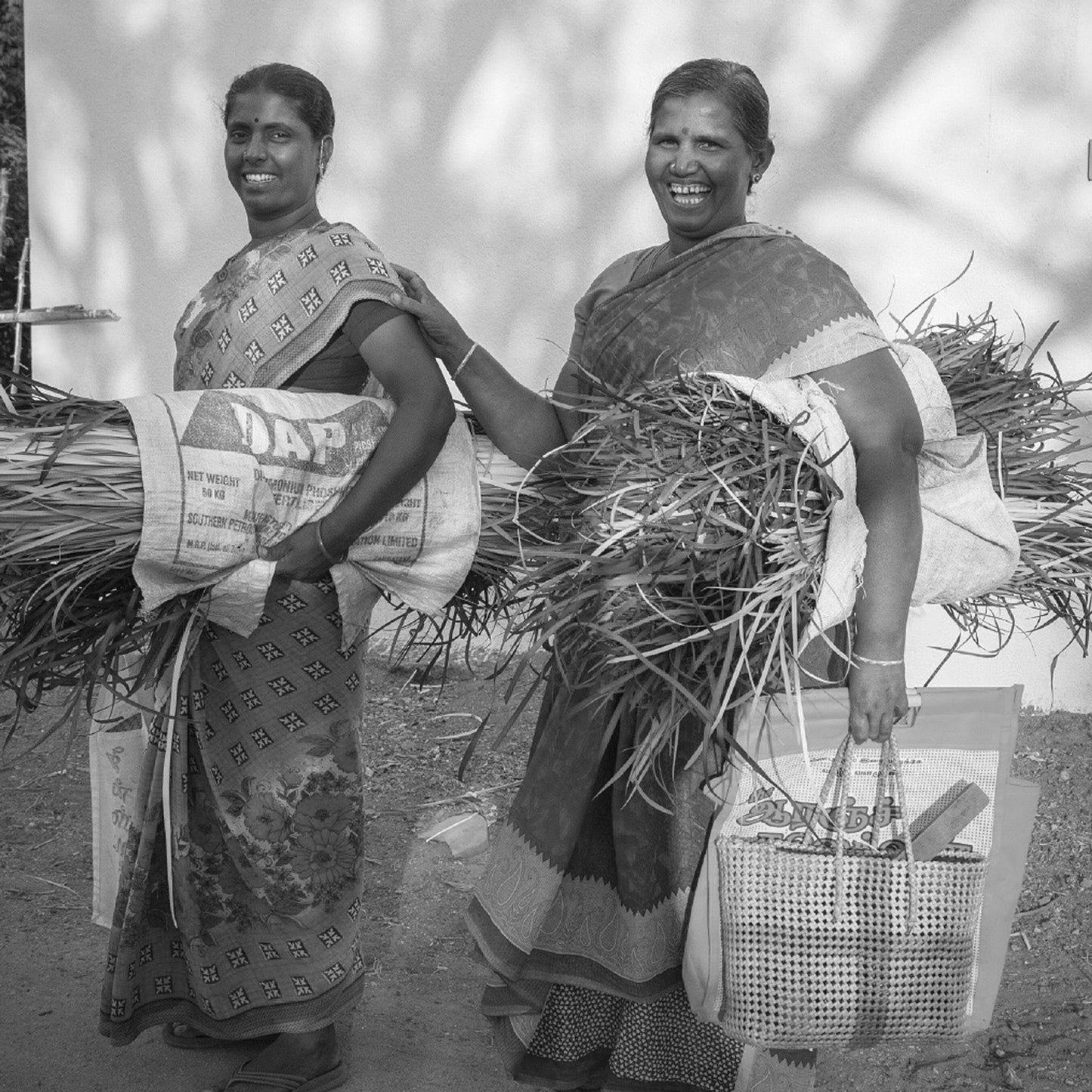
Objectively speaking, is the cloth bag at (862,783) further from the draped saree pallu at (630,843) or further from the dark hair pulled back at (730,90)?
the dark hair pulled back at (730,90)

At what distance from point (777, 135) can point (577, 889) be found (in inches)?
119

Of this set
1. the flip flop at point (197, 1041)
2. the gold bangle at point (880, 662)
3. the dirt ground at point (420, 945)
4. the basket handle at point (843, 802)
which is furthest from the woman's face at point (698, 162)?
the flip flop at point (197, 1041)

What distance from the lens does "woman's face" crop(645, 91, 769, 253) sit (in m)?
2.38

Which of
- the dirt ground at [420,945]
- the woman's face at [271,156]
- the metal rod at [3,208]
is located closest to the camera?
the woman's face at [271,156]

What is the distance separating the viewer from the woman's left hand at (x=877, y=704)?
222cm

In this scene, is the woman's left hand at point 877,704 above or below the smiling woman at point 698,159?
below

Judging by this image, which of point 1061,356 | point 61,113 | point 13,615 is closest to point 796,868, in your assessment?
point 13,615

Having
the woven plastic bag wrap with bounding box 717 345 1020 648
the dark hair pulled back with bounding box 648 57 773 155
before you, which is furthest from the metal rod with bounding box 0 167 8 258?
the woven plastic bag wrap with bounding box 717 345 1020 648

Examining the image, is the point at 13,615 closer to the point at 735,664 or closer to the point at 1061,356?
the point at 735,664

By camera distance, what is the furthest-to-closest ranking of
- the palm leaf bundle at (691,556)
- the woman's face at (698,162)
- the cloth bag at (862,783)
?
the woman's face at (698,162) → the cloth bag at (862,783) → the palm leaf bundle at (691,556)

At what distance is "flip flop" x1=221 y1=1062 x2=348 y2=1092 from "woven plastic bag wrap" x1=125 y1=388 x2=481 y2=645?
0.94m

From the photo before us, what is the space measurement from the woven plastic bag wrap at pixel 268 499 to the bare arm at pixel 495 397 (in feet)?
0.22

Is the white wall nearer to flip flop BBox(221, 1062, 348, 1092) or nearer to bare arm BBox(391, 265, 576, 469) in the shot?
bare arm BBox(391, 265, 576, 469)

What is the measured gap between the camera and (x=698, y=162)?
2365mm
